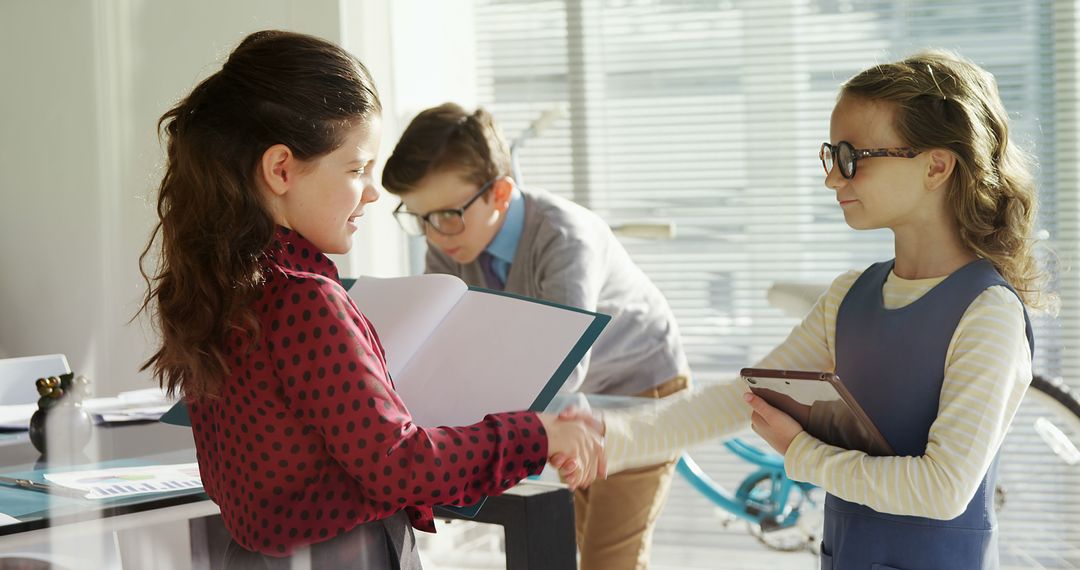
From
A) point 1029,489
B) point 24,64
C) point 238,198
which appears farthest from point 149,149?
point 1029,489

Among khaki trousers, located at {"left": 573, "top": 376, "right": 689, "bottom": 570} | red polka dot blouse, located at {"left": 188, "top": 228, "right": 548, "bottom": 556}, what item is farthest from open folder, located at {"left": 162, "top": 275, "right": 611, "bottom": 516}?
khaki trousers, located at {"left": 573, "top": 376, "right": 689, "bottom": 570}

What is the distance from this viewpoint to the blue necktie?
2156mm

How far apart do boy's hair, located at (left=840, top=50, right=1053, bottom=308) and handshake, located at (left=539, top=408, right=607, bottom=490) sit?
0.50 m

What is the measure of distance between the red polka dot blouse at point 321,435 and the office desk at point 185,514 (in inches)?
8.7

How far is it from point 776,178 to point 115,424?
2.07 meters

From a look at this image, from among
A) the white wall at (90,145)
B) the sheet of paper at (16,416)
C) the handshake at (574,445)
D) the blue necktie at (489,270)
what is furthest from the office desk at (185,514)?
the white wall at (90,145)

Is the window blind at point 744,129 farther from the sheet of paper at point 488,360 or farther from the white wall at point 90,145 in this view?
the sheet of paper at point 488,360

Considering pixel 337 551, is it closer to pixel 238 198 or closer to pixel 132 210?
pixel 238 198

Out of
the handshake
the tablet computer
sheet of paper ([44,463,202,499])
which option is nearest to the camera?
the handshake

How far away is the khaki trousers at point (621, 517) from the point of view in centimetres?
200

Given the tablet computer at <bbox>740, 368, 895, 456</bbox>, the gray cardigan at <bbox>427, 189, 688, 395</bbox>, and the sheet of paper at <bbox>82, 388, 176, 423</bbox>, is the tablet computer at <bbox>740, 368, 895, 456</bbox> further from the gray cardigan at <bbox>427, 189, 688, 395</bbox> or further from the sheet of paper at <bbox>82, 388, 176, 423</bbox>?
the sheet of paper at <bbox>82, 388, 176, 423</bbox>

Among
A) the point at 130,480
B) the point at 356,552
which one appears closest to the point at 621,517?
the point at 130,480

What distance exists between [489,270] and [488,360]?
3.46 feet

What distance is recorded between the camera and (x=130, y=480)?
126 cm
